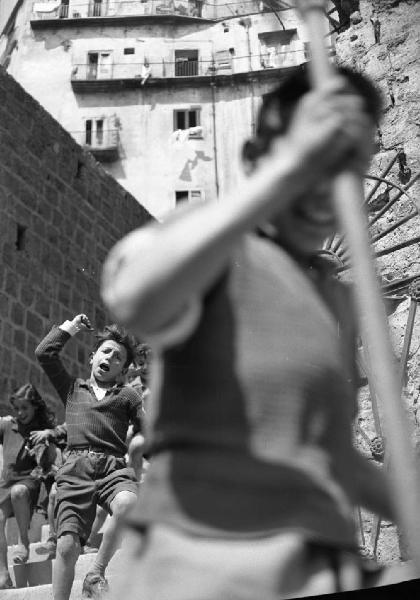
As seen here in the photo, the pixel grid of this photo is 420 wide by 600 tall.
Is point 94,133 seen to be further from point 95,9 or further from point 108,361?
point 108,361

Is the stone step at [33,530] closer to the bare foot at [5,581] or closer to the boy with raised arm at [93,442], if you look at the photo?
the bare foot at [5,581]

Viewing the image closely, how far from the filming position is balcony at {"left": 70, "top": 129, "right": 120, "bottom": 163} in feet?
65.9

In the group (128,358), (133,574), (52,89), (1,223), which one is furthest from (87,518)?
(52,89)

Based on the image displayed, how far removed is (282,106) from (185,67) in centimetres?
2148

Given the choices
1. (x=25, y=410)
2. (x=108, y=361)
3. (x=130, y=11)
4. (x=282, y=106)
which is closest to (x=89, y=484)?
(x=108, y=361)

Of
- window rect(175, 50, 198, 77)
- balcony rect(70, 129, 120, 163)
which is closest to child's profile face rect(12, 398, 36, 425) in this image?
balcony rect(70, 129, 120, 163)

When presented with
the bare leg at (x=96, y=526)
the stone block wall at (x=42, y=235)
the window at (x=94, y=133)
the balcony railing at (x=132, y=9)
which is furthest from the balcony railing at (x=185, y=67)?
the bare leg at (x=96, y=526)

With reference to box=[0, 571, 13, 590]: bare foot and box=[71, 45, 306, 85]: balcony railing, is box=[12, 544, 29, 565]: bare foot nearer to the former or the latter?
box=[0, 571, 13, 590]: bare foot

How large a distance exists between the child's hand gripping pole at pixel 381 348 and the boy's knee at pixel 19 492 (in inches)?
161

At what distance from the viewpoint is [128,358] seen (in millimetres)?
4168

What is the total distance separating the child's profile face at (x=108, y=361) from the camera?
4070 millimetres

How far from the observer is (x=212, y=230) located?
114cm

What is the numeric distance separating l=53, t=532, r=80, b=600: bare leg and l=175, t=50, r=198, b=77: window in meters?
19.2

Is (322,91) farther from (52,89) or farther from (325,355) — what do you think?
(52,89)
